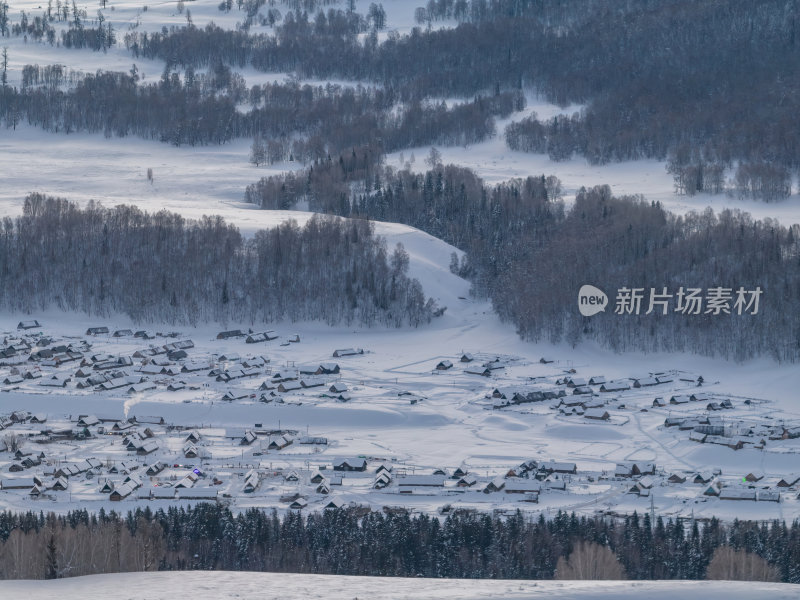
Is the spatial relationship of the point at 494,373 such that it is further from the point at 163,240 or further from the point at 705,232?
the point at 163,240

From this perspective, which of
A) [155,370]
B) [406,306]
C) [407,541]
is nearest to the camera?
[407,541]

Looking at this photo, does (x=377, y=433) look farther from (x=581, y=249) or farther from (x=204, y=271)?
(x=204, y=271)

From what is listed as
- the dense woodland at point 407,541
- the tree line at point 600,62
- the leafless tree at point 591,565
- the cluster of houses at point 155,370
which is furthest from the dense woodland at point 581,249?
the leafless tree at point 591,565

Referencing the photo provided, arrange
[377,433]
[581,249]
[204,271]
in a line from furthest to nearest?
[204,271] < [581,249] < [377,433]

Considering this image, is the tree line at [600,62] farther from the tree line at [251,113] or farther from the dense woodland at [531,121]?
the tree line at [251,113]

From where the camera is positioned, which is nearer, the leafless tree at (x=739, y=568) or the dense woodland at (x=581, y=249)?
the leafless tree at (x=739, y=568)

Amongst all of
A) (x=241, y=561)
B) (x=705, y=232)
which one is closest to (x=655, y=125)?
(x=705, y=232)

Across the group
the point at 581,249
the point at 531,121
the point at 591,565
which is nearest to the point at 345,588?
the point at 591,565
